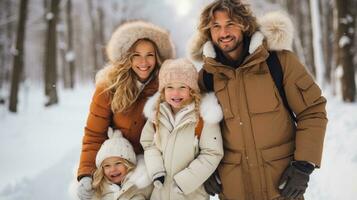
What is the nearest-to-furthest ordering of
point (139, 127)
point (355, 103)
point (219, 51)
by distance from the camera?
point (219, 51), point (139, 127), point (355, 103)

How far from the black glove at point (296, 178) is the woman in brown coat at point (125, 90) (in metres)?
1.57

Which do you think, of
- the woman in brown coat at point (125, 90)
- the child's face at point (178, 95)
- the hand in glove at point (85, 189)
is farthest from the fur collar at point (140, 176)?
the child's face at point (178, 95)

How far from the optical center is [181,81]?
313cm

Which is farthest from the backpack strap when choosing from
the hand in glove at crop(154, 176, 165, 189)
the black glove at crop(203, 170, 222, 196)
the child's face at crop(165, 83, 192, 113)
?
the hand in glove at crop(154, 176, 165, 189)

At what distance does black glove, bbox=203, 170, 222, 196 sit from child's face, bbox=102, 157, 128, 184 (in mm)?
885

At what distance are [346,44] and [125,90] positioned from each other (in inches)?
296

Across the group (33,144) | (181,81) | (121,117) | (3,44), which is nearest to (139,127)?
(121,117)

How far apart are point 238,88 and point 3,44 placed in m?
23.3

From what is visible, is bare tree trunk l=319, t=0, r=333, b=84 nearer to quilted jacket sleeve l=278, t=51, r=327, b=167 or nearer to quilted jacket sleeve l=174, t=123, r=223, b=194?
quilted jacket sleeve l=278, t=51, r=327, b=167

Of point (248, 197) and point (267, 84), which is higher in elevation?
point (267, 84)

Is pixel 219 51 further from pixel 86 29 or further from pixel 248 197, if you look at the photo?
pixel 86 29

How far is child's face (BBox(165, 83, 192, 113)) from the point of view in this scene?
3.13 meters

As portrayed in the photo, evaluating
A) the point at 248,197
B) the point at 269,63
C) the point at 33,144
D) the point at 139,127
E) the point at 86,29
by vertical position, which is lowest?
the point at 33,144

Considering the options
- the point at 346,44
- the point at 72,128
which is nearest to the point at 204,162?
the point at 346,44
